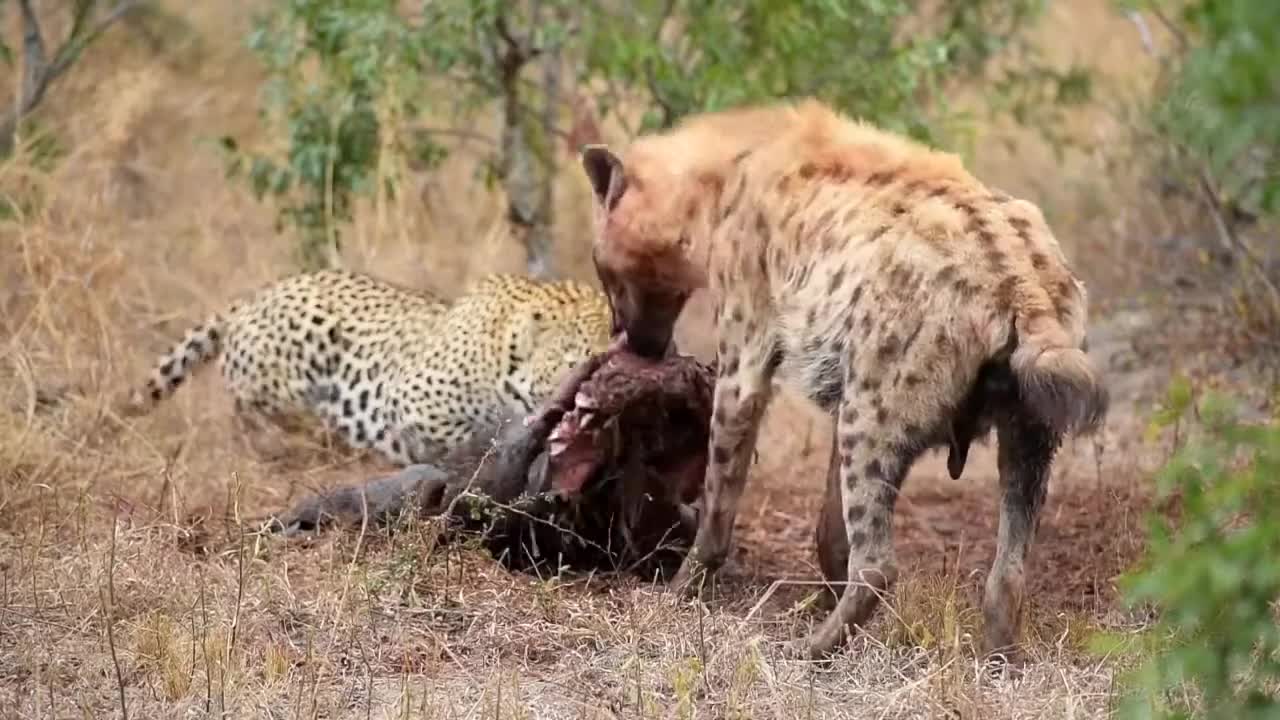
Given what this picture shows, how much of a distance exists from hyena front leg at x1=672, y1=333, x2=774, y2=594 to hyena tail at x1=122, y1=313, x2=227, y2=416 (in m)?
2.78

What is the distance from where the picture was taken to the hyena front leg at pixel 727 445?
17.2ft

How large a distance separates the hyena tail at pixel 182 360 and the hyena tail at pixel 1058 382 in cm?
403

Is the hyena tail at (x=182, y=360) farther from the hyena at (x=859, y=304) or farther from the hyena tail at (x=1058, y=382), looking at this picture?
the hyena tail at (x=1058, y=382)

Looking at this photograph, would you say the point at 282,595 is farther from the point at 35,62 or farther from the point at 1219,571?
the point at 35,62

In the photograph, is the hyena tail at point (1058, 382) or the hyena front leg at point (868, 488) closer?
the hyena tail at point (1058, 382)

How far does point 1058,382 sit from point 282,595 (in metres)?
2.11

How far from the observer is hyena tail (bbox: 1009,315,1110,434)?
4.20 m

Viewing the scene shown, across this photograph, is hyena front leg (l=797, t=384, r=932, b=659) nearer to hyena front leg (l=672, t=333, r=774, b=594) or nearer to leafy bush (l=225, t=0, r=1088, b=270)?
hyena front leg (l=672, t=333, r=774, b=594)

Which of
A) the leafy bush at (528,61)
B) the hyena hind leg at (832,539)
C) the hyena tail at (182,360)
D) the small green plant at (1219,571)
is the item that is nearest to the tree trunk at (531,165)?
the leafy bush at (528,61)

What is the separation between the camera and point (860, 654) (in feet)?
15.7

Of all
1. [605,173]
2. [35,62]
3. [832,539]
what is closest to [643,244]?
[605,173]

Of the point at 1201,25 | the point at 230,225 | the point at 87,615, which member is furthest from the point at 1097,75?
the point at 1201,25

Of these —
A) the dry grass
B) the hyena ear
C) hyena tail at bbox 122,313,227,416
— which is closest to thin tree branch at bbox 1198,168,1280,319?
the dry grass

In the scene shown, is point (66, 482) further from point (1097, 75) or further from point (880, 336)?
point (1097, 75)
